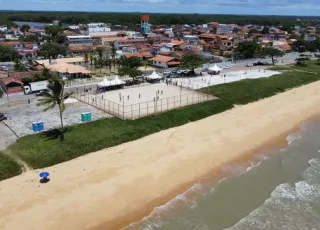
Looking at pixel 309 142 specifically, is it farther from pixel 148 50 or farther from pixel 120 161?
pixel 148 50

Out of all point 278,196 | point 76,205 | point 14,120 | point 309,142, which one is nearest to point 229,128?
point 309,142

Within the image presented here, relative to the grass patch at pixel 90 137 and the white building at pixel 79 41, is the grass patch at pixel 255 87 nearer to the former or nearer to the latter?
the grass patch at pixel 90 137

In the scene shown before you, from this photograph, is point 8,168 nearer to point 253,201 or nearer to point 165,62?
point 253,201

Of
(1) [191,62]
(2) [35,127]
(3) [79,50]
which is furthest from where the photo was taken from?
(3) [79,50]

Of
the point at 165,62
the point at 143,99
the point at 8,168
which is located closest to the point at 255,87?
the point at 143,99

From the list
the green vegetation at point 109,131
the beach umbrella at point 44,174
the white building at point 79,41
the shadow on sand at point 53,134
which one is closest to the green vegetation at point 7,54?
the white building at point 79,41

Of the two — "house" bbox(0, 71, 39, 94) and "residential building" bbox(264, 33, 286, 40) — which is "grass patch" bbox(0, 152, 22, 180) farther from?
"residential building" bbox(264, 33, 286, 40)

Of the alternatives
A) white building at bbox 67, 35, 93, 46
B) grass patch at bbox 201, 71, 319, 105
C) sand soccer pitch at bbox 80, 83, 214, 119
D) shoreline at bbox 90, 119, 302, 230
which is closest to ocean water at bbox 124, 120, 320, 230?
shoreline at bbox 90, 119, 302, 230
